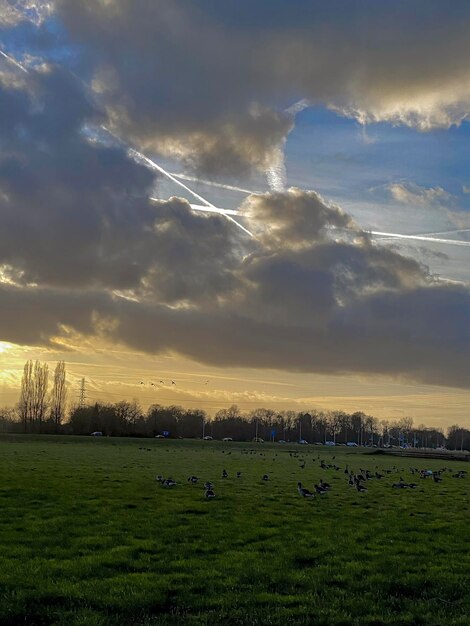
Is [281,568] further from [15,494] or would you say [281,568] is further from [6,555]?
[15,494]

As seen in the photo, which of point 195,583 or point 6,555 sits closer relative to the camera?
point 195,583

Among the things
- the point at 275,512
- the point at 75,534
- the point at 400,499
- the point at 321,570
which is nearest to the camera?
the point at 321,570

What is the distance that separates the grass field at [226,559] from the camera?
12953mm

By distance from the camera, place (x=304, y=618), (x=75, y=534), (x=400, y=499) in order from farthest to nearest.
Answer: (x=400, y=499), (x=75, y=534), (x=304, y=618)

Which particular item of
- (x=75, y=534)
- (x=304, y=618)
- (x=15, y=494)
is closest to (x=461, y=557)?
(x=304, y=618)

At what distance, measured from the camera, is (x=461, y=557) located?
1875 cm

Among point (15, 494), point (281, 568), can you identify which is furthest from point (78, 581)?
point (15, 494)

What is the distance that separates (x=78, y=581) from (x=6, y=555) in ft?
12.7

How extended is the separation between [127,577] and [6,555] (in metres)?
4.61

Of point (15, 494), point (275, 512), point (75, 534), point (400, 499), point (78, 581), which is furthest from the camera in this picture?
point (400, 499)

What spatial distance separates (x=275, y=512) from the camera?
2741 centimetres

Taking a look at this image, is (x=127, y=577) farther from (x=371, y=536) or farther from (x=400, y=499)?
(x=400, y=499)

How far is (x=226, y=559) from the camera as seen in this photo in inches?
691

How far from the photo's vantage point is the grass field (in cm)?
1295
